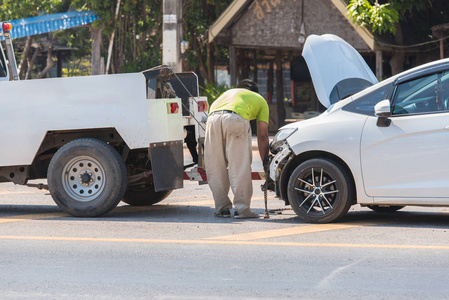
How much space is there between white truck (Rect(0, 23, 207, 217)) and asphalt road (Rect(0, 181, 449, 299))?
374 mm

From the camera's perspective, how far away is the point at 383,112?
7.91m

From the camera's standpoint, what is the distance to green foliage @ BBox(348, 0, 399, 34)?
19.3m

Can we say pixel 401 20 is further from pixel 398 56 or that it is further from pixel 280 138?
pixel 280 138

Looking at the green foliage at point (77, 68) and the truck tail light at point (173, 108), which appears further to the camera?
the green foliage at point (77, 68)

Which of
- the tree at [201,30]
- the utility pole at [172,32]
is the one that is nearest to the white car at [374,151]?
the utility pole at [172,32]

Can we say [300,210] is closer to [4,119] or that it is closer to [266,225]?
[266,225]

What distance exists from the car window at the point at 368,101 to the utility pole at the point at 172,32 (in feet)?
36.4

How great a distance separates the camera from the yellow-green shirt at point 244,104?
29.0ft

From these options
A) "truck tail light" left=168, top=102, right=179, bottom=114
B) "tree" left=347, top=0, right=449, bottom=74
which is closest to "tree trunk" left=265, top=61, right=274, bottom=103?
"tree" left=347, top=0, right=449, bottom=74

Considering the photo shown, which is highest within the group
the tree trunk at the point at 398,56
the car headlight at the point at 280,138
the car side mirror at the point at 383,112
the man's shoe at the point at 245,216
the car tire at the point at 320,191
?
the tree trunk at the point at 398,56

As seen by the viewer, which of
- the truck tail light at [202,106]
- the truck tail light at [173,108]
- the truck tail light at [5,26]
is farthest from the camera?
the truck tail light at [5,26]

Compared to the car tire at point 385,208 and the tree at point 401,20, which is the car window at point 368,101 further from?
the tree at point 401,20

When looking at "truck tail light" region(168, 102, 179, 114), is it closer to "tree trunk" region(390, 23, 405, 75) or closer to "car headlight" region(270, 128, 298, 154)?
"car headlight" region(270, 128, 298, 154)

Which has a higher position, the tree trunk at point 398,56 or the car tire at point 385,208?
the tree trunk at point 398,56
